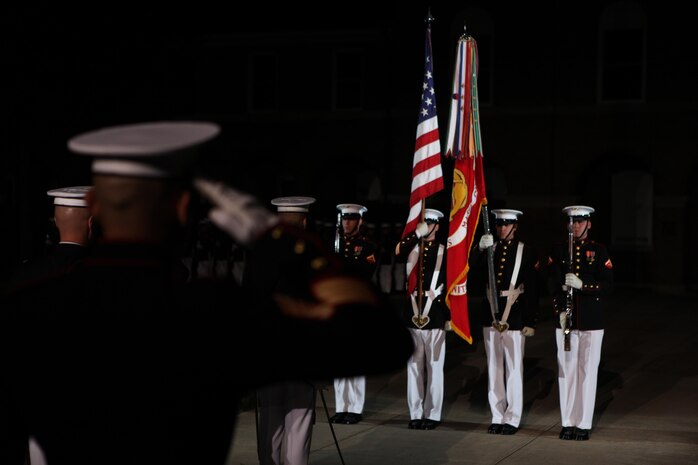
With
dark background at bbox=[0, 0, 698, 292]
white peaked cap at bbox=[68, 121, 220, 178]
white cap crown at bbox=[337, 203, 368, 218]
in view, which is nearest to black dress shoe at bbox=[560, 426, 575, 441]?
white cap crown at bbox=[337, 203, 368, 218]

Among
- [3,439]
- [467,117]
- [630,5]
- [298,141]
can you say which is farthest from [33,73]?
[3,439]

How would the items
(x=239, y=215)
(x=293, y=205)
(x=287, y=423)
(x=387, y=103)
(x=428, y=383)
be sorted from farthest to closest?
(x=387, y=103)
(x=428, y=383)
(x=293, y=205)
(x=287, y=423)
(x=239, y=215)

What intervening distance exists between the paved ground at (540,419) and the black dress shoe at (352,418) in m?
0.12

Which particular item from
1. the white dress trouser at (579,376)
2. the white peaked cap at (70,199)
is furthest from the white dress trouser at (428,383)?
the white peaked cap at (70,199)

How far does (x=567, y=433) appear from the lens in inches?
405

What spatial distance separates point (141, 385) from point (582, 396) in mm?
8448

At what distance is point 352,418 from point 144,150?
9.11m

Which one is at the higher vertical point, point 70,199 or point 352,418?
point 70,199

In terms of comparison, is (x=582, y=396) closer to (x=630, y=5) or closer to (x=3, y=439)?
(x=3, y=439)

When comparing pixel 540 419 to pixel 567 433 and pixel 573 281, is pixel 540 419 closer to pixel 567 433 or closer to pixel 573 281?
pixel 567 433

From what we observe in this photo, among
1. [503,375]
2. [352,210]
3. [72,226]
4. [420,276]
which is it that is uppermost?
[72,226]

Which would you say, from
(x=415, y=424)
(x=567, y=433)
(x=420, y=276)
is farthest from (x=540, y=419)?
(x=420, y=276)

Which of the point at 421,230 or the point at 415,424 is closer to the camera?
the point at 415,424

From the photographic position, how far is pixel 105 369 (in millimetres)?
2371
